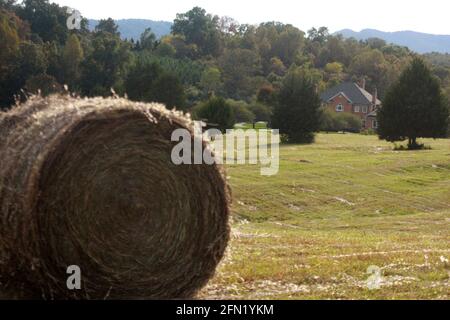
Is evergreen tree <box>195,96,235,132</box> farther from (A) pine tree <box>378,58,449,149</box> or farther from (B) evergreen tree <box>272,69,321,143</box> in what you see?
(A) pine tree <box>378,58,449,149</box>

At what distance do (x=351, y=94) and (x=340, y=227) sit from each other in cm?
9301

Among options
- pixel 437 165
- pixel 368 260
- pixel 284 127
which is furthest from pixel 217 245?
pixel 284 127

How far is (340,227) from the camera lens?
68.1 ft

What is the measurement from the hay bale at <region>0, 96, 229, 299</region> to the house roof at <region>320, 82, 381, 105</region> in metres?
104

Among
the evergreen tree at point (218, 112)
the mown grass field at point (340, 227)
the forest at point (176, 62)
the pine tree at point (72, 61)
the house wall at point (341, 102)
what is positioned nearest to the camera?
the mown grass field at point (340, 227)

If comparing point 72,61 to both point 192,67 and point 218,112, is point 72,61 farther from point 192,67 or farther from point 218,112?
point 192,67

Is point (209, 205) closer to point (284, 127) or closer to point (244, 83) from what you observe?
point (284, 127)

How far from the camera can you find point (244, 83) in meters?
109

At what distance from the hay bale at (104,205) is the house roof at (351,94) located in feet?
340

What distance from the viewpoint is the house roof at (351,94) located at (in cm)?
11012

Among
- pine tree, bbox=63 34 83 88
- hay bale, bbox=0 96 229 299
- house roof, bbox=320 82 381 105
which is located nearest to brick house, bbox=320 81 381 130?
house roof, bbox=320 82 381 105

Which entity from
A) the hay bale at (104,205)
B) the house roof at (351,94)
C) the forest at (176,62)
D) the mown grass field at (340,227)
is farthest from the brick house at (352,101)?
the hay bale at (104,205)

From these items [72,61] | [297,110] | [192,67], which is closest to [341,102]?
[192,67]

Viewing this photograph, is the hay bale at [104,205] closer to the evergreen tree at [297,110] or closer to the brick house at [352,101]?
the evergreen tree at [297,110]
